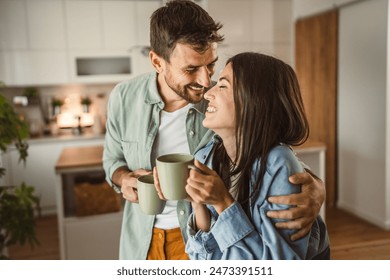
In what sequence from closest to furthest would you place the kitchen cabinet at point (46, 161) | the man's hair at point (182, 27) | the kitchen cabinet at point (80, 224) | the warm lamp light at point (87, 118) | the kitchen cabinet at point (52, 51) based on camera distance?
the man's hair at point (182, 27) → the kitchen cabinet at point (80, 224) → the kitchen cabinet at point (52, 51) → the kitchen cabinet at point (46, 161) → the warm lamp light at point (87, 118)

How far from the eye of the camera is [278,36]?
35.2 inches

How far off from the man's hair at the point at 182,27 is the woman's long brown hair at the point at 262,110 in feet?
0.33

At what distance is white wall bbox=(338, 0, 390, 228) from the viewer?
96 cm

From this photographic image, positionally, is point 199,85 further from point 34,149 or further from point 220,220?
point 34,149

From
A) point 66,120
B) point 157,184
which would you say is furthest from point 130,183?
point 66,120

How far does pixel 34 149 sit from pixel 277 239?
2.54 metres

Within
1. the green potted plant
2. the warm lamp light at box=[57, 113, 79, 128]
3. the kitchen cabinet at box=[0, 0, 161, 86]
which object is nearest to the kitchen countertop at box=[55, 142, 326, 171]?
the green potted plant

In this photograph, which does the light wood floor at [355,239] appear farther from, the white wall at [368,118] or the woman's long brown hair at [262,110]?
the woman's long brown hair at [262,110]

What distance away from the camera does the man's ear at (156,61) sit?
0.76 meters

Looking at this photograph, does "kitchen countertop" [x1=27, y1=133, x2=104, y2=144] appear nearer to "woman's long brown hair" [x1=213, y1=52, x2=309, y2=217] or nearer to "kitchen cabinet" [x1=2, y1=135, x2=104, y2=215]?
"kitchen cabinet" [x1=2, y1=135, x2=104, y2=215]

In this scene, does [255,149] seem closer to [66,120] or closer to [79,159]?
[79,159]

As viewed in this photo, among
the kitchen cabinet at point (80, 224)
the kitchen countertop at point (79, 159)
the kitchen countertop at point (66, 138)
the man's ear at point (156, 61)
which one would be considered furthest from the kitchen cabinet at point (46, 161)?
the man's ear at point (156, 61)

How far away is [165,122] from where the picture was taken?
81cm
